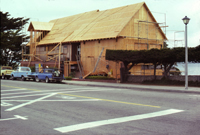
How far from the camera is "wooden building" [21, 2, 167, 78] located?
3491cm

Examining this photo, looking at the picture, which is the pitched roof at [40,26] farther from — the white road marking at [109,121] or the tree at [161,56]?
the white road marking at [109,121]

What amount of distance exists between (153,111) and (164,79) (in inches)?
630

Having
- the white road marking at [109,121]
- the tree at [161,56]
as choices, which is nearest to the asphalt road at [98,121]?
the white road marking at [109,121]

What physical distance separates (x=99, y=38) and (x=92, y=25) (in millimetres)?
5085

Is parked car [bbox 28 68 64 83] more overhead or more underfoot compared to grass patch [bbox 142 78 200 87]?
more overhead

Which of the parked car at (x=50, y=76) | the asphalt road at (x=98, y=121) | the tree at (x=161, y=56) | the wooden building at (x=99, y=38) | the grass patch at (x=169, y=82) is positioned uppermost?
the wooden building at (x=99, y=38)

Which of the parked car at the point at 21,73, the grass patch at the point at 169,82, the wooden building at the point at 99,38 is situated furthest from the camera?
the parked car at the point at 21,73

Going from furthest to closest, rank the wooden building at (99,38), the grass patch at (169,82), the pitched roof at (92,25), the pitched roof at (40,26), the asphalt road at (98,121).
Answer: the pitched roof at (40,26)
the pitched roof at (92,25)
the wooden building at (99,38)
the grass patch at (169,82)
the asphalt road at (98,121)

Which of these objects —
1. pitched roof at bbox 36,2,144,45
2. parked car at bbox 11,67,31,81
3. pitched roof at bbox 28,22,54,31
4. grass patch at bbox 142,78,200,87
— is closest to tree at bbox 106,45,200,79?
grass patch at bbox 142,78,200,87

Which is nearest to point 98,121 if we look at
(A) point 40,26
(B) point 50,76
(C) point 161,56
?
(C) point 161,56

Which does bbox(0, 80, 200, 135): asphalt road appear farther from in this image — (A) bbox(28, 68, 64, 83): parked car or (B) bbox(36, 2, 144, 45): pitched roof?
(B) bbox(36, 2, 144, 45): pitched roof

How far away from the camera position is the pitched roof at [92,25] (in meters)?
35.5

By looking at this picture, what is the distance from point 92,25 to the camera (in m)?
39.7

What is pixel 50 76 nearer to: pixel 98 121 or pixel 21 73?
pixel 21 73
